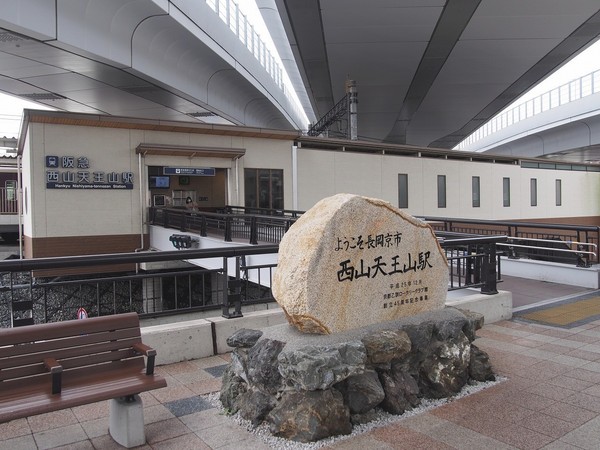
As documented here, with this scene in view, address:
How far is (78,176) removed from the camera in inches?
672

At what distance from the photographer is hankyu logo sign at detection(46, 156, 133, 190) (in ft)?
54.2

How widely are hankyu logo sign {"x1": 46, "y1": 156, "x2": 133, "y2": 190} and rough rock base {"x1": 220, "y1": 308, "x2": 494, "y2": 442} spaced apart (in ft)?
47.1

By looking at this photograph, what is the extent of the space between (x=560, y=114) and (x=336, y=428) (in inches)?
1786

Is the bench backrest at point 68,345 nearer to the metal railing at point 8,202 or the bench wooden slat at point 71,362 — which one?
the bench wooden slat at point 71,362

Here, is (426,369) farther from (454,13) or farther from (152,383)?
(454,13)

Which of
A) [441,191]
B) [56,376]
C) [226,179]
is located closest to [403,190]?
[441,191]

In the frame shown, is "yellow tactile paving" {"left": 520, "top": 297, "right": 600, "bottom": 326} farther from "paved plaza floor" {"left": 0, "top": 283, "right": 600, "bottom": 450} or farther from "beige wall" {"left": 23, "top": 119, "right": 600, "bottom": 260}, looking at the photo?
"beige wall" {"left": 23, "top": 119, "right": 600, "bottom": 260}

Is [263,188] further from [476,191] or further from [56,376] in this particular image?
[56,376]

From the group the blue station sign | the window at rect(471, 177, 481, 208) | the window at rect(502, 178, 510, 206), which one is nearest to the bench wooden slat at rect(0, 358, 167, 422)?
the blue station sign

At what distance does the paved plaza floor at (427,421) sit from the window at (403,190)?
20218mm

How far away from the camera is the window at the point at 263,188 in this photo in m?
21.3

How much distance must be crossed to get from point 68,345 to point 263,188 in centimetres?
1797

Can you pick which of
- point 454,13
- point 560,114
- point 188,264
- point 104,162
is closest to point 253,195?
point 188,264

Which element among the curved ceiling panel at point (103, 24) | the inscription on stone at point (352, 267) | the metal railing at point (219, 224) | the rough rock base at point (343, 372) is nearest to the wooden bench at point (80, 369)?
the rough rock base at point (343, 372)
